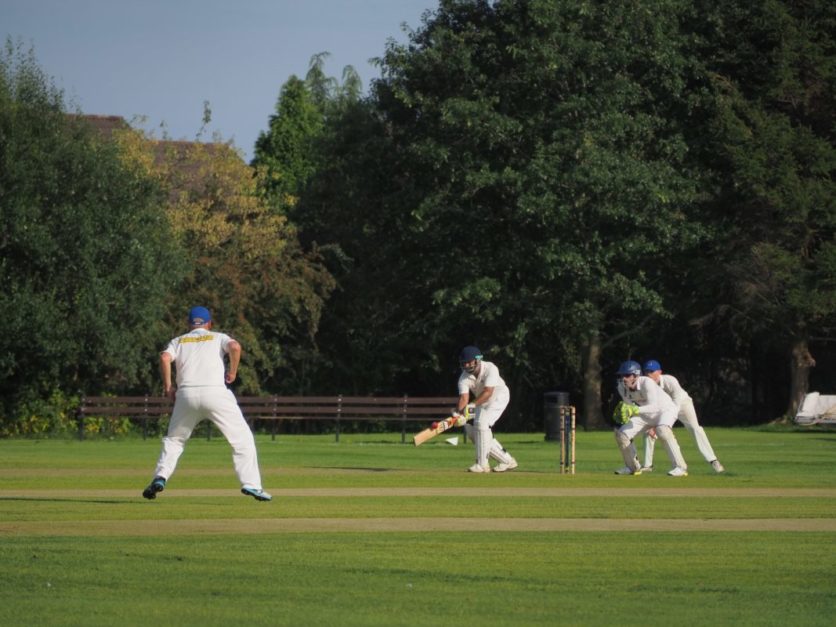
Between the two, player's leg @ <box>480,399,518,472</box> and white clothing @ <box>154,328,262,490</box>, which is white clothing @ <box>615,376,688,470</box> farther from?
white clothing @ <box>154,328,262,490</box>

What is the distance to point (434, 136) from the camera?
50.0 m

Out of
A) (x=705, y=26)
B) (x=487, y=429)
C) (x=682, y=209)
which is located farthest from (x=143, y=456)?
(x=705, y=26)

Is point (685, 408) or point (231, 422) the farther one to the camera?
point (685, 408)

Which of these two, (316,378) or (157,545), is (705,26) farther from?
(157,545)

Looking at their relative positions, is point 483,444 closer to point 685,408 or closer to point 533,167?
point 685,408

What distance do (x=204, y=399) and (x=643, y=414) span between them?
8157mm

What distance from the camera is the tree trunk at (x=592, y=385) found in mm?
51281

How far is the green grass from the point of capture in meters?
9.23

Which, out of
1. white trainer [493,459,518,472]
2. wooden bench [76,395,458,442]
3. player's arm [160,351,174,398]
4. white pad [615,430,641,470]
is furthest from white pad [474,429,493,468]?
wooden bench [76,395,458,442]

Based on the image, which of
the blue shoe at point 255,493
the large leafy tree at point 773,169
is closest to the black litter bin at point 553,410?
the large leafy tree at point 773,169

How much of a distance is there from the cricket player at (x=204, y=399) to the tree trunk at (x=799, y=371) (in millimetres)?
36177

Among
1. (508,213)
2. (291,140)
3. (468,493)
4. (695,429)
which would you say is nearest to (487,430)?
(695,429)

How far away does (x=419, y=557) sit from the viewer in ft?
39.1

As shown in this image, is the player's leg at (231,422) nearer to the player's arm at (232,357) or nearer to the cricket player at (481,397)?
the player's arm at (232,357)
